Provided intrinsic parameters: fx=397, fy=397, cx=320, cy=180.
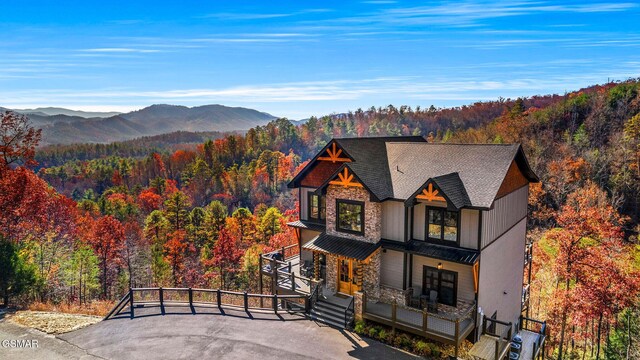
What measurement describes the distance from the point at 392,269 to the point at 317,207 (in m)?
5.04

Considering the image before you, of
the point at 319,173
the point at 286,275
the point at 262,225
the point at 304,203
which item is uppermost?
the point at 319,173

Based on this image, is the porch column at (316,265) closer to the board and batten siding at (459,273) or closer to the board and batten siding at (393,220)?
the board and batten siding at (393,220)

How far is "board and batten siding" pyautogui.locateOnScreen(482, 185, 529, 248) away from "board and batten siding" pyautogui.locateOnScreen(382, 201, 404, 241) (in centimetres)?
314

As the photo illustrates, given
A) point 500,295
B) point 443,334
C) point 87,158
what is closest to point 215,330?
point 443,334

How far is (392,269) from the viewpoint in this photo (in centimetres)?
1641

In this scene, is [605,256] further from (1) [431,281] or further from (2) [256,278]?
(2) [256,278]

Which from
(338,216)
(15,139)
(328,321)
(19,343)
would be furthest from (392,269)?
(15,139)

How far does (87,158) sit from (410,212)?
161m

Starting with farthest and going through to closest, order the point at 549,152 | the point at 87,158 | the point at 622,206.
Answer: the point at 87,158 → the point at 549,152 → the point at 622,206

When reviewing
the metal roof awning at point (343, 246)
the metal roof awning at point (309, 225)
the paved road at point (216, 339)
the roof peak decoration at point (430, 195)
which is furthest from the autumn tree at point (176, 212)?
the roof peak decoration at point (430, 195)

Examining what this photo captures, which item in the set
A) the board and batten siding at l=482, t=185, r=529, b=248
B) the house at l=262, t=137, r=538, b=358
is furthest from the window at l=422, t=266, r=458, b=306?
the board and batten siding at l=482, t=185, r=529, b=248

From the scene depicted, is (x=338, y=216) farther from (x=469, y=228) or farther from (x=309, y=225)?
(x=469, y=228)

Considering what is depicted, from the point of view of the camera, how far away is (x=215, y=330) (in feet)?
48.9

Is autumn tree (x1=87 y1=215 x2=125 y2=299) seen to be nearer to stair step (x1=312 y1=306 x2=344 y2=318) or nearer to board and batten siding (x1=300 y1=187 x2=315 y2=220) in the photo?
board and batten siding (x1=300 y1=187 x2=315 y2=220)
